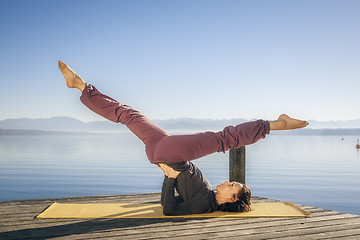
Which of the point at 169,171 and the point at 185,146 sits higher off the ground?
the point at 185,146

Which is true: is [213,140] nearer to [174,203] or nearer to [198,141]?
[198,141]

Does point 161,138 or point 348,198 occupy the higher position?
point 161,138

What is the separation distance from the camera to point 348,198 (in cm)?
1491

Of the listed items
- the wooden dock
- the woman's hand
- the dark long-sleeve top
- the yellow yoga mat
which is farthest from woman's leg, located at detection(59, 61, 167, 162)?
the wooden dock

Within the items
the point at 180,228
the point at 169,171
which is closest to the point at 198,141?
the point at 169,171

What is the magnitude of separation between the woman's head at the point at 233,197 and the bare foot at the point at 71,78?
2.31 meters

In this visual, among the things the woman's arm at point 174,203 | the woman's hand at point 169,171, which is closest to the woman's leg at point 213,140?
the woman's hand at point 169,171

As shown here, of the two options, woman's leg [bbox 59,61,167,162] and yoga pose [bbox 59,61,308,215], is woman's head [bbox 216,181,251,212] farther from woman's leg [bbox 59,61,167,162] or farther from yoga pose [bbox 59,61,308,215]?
woman's leg [bbox 59,61,167,162]

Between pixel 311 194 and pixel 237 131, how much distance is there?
1294cm

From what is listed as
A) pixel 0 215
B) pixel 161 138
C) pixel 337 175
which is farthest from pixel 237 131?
pixel 337 175

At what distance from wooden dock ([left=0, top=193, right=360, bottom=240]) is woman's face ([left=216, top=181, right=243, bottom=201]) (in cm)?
39

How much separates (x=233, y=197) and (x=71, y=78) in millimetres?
2710

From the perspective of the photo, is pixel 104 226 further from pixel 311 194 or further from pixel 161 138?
pixel 311 194

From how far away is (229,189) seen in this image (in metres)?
4.48
